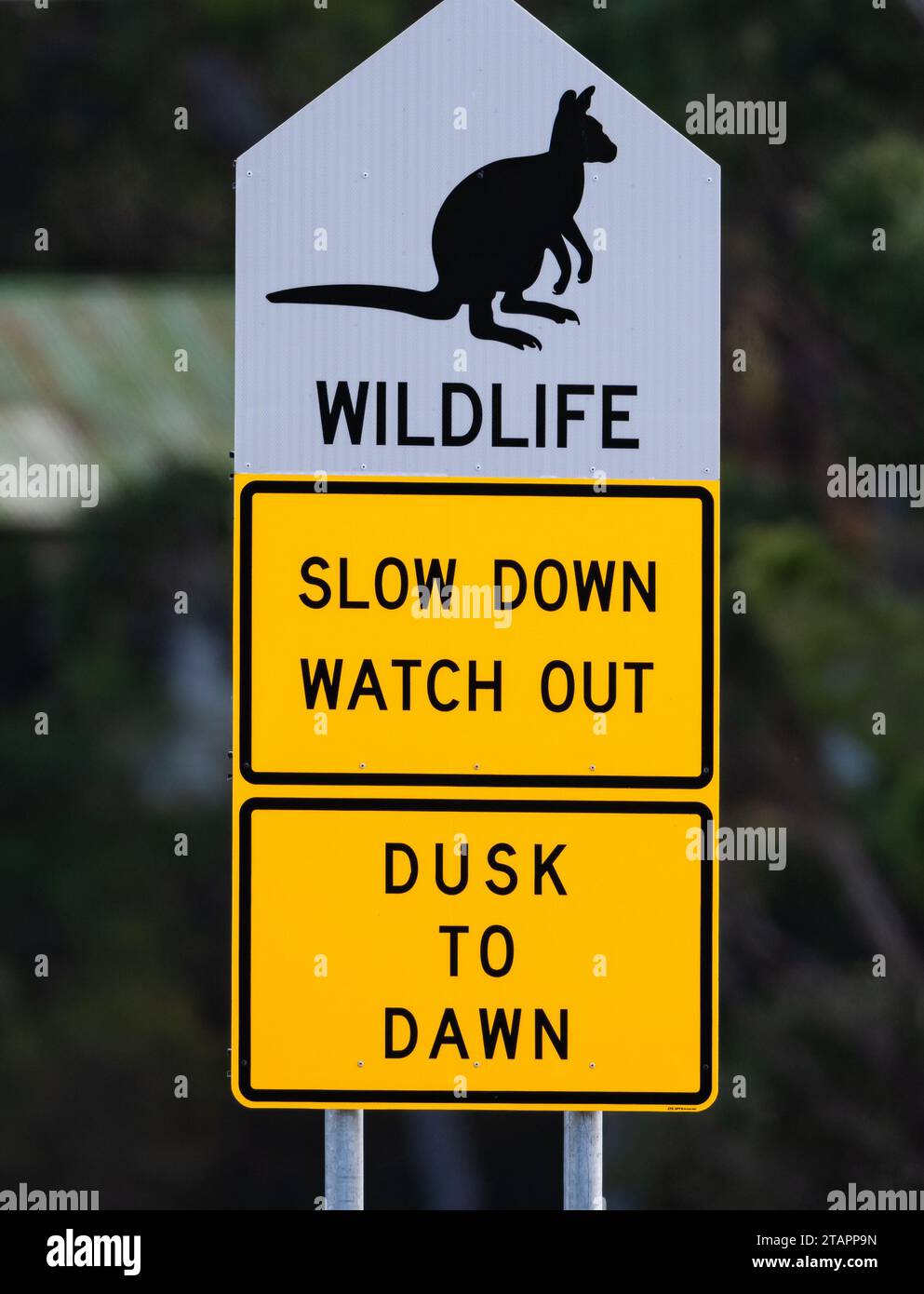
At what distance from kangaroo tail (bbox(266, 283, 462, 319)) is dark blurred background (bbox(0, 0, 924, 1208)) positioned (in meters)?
4.74

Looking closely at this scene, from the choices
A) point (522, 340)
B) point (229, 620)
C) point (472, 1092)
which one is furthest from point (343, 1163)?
point (229, 620)

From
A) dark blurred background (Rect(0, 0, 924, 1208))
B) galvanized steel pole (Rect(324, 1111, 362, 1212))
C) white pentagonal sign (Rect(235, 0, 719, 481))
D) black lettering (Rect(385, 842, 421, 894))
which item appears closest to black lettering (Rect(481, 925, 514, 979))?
black lettering (Rect(385, 842, 421, 894))

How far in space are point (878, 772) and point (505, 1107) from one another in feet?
22.3

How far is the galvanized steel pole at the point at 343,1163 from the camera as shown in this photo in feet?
10.6

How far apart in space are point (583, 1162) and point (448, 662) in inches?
30.5

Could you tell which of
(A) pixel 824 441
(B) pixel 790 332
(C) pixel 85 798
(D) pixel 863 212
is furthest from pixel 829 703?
(C) pixel 85 798

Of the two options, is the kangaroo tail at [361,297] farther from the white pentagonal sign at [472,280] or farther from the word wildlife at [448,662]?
the word wildlife at [448,662]

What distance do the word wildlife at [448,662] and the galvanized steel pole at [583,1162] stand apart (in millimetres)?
623

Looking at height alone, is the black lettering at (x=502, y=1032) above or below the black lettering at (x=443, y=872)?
below

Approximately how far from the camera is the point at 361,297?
130 inches

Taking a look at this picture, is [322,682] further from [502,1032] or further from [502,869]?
[502,1032]

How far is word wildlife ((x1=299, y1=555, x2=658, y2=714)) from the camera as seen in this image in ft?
10.7

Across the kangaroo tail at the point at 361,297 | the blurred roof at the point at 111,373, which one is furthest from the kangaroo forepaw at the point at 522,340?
the blurred roof at the point at 111,373

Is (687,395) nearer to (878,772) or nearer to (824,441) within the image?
(878,772)
